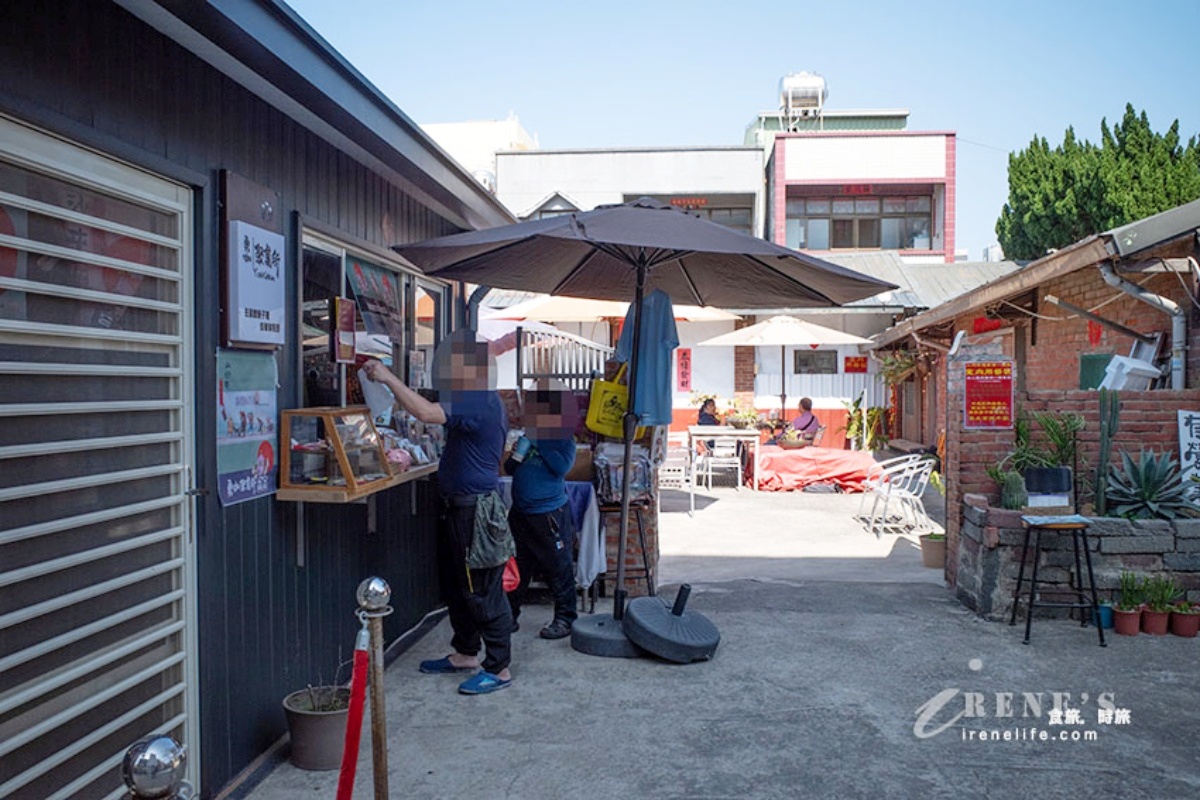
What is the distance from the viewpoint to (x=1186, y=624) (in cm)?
588

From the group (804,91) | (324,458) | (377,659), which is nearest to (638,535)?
(324,458)

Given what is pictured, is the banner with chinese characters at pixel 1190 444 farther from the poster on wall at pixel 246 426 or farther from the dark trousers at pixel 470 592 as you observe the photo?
the poster on wall at pixel 246 426

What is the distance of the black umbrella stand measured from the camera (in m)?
5.48

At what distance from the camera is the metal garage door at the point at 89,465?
254 centimetres

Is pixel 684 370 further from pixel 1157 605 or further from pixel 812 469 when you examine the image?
pixel 1157 605

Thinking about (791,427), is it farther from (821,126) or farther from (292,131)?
(821,126)

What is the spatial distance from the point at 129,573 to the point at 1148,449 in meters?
6.65

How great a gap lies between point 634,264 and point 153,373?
323 cm

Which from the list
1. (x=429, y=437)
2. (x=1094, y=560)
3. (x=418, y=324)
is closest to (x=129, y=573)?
(x=429, y=437)

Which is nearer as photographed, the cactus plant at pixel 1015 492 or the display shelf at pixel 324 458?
the display shelf at pixel 324 458

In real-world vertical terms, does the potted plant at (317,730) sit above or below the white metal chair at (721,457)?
below

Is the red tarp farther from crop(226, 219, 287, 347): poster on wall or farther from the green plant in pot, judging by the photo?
crop(226, 219, 287, 347): poster on wall

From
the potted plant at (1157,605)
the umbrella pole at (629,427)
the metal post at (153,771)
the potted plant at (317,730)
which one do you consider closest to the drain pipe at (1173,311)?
the potted plant at (1157,605)

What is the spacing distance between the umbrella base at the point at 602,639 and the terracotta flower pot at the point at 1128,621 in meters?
3.13
